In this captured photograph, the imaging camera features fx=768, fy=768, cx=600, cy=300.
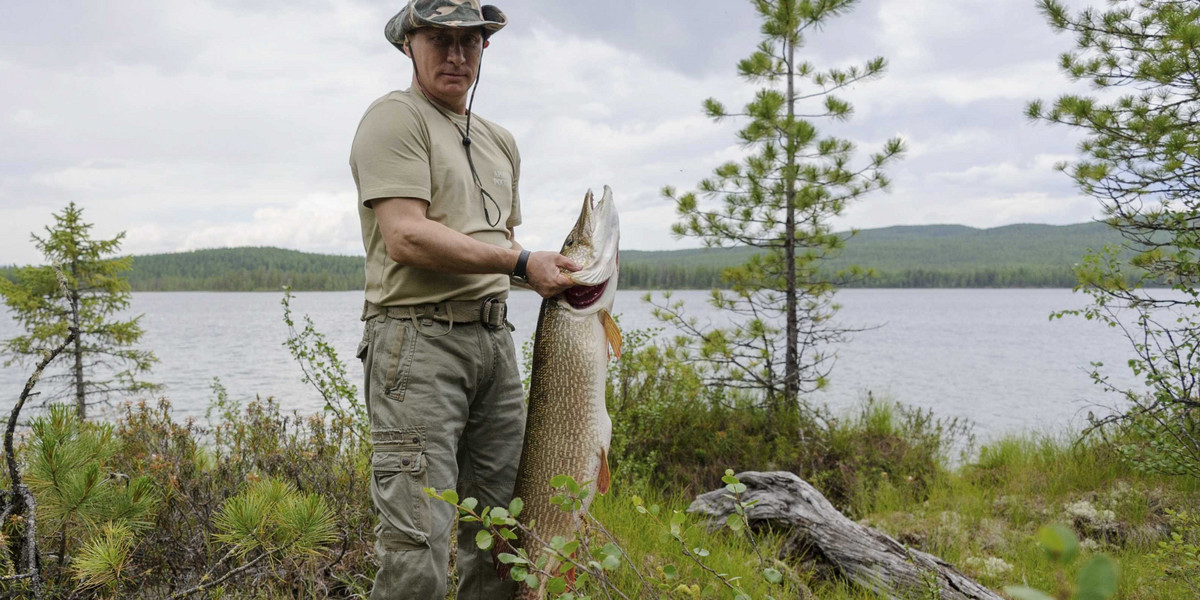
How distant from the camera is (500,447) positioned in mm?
3309

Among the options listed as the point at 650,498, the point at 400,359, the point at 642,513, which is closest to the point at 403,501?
the point at 400,359

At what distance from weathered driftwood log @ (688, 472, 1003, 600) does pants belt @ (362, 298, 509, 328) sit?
239 cm

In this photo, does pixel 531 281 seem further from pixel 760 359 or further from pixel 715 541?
pixel 760 359

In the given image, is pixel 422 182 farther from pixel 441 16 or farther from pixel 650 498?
pixel 650 498

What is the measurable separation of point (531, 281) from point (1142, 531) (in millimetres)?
5648

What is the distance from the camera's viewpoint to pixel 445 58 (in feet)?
10.2

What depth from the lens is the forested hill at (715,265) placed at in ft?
278

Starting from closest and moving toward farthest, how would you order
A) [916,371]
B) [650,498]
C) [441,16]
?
1. [441,16]
2. [650,498]
3. [916,371]

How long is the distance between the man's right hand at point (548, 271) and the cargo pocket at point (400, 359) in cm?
51

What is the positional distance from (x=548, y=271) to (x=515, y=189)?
0.82 meters

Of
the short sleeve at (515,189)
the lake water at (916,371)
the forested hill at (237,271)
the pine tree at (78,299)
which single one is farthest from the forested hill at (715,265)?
the short sleeve at (515,189)

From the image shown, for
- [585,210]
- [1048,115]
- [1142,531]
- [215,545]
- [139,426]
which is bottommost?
[1142,531]

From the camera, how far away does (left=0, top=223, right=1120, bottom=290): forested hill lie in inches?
3339

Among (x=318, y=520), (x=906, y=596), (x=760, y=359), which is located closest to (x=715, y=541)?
(x=906, y=596)
